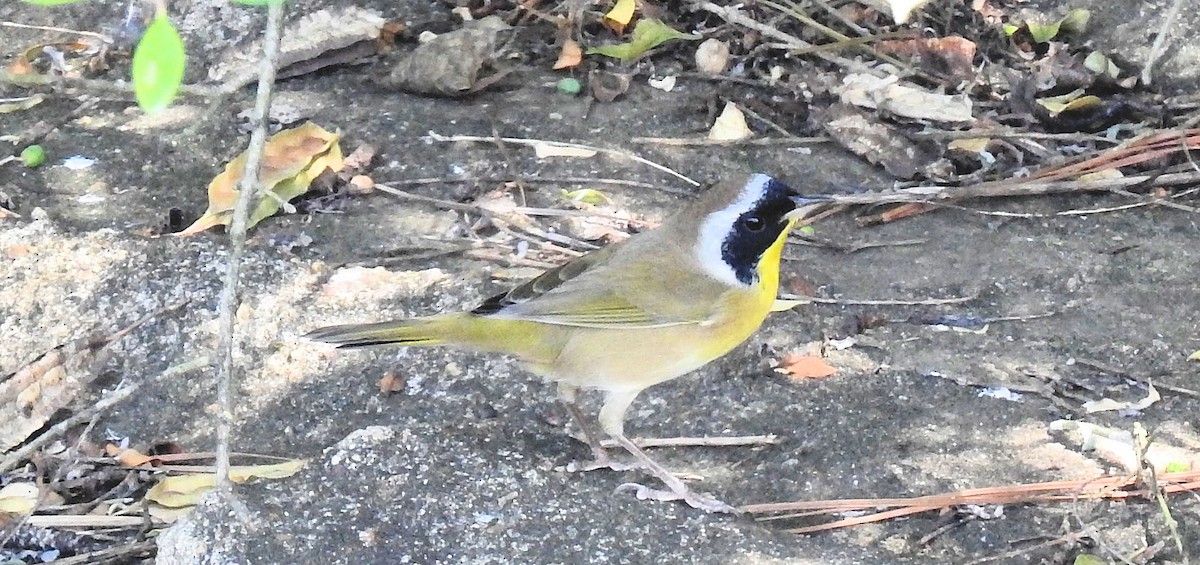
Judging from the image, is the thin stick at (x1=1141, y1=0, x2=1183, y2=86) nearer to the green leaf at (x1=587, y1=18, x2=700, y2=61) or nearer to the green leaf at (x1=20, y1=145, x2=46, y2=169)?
the green leaf at (x1=587, y1=18, x2=700, y2=61)

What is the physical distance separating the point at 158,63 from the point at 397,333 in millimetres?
1934

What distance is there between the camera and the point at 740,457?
3602mm

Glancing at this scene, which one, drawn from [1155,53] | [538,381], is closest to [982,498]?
[538,381]

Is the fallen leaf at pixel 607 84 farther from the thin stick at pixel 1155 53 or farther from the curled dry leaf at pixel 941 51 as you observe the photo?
the thin stick at pixel 1155 53

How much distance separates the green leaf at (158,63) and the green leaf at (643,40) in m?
4.70

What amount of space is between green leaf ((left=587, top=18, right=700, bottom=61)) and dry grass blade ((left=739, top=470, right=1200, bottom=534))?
3.29 m

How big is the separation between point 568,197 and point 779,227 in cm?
161

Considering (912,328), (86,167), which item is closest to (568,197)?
(912,328)

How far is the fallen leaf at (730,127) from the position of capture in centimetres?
556

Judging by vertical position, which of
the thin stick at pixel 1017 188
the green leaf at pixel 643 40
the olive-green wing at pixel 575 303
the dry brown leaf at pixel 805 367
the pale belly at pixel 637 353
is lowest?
the thin stick at pixel 1017 188

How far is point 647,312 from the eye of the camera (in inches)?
144

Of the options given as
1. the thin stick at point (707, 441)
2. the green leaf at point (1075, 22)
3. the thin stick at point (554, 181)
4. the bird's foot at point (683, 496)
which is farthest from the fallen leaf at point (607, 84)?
the bird's foot at point (683, 496)

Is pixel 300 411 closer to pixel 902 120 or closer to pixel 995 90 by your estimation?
pixel 902 120

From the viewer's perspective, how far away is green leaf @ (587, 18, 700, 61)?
20.2 ft
